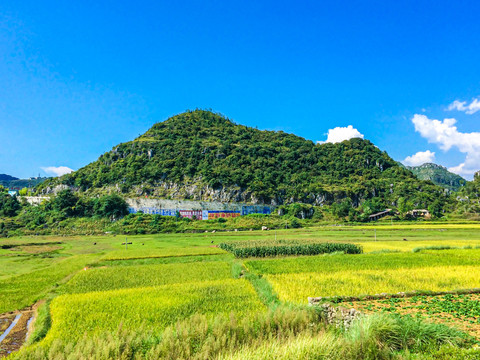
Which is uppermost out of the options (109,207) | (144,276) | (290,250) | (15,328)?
(109,207)

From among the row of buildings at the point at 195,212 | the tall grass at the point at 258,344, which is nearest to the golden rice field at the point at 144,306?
the tall grass at the point at 258,344

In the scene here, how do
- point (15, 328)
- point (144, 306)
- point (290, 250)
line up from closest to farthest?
point (15, 328) → point (144, 306) → point (290, 250)

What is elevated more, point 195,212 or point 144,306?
point 195,212

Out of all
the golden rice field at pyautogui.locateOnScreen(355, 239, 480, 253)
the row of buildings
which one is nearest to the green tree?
the row of buildings

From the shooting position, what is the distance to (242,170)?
327ft

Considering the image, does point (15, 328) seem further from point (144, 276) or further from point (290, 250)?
point (290, 250)

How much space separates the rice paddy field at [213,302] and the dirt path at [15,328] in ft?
0.34

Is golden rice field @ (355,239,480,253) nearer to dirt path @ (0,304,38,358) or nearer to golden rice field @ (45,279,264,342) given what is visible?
golden rice field @ (45,279,264,342)

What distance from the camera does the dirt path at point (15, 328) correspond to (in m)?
11.5

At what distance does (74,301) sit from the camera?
1542 cm

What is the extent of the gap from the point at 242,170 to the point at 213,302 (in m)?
85.7

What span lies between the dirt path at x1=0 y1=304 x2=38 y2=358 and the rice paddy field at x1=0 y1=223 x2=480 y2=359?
10cm

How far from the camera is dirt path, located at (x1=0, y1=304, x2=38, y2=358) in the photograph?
11516mm

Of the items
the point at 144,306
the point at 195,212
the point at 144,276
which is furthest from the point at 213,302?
the point at 195,212
